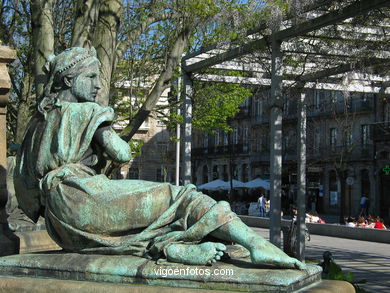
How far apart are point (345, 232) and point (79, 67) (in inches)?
771

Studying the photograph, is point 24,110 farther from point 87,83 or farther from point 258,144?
point 258,144

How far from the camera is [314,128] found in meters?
51.9

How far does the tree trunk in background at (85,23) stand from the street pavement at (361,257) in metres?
5.74

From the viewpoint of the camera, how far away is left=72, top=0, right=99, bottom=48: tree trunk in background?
9641 millimetres

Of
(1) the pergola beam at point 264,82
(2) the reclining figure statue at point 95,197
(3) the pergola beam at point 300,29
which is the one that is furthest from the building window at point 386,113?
(2) the reclining figure statue at point 95,197

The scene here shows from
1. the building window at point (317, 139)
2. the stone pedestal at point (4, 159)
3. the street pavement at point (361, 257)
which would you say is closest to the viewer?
the stone pedestal at point (4, 159)

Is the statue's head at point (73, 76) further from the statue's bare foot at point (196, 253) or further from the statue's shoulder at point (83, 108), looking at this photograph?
the statue's bare foot at point (196, 253)

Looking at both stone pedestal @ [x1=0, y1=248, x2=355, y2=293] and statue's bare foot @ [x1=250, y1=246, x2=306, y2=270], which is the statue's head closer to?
stone pedestal @ [x1=0, y1=248, x2=355, y2=293]

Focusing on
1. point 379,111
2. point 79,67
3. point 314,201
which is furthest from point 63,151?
point 314,201

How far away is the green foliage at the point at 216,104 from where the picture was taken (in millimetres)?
24172

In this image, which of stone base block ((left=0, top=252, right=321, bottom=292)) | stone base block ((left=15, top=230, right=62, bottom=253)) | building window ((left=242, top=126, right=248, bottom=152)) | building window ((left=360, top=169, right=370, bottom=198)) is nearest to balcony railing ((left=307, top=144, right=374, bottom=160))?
building window ((left=360, top=169, right=370, bottom=198))

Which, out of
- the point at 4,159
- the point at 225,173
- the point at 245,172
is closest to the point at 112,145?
the point at 4,159

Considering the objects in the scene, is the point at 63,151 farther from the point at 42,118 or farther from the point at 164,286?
the point at 164,286

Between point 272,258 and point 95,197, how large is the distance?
1.25 meters
